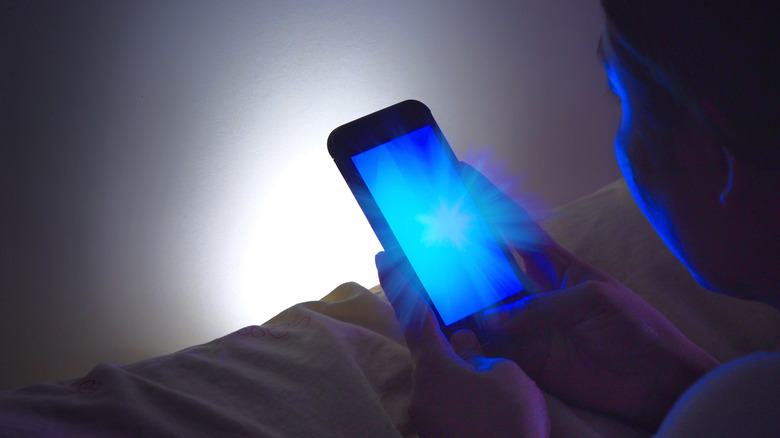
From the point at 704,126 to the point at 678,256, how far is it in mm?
148

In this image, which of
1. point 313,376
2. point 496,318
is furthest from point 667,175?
point 313,376

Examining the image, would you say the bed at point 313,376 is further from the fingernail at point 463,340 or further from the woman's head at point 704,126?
the woman's head at point 704,126

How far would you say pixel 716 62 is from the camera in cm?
35

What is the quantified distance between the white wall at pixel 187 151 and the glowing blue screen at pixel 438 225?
1.40 feet

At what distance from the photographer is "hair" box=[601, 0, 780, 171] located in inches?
13.0

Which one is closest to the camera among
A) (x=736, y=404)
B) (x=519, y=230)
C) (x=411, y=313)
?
(x=736, y=404)

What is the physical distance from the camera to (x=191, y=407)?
0.57 m

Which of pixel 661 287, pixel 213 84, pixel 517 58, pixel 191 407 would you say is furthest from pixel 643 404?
pixel 517 58

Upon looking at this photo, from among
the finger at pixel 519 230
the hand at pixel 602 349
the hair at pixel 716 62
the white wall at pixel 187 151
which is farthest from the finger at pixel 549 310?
the white wall at pixel 187 151

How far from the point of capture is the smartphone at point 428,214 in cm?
73

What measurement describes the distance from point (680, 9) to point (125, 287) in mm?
1011

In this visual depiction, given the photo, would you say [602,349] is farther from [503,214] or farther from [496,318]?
[503,214]

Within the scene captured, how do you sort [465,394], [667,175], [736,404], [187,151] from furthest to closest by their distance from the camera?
1. [187,151]
2. [465,394]
3. [667,175]
4. [736,404]

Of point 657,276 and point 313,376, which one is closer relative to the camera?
point 313,376
